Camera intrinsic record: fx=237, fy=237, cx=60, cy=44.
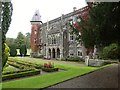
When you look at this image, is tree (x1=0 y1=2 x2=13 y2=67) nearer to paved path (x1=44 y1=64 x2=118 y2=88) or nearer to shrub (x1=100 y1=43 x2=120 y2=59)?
paved path (x1=44 y1=64 x2=118 y2=88)

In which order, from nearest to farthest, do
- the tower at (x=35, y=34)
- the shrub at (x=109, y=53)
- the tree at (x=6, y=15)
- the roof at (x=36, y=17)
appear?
1. the tree at (x=6, y=15)
2. the shrub at (x=109, y=53)
3. the tower at (x=35, y=34)
4. the roof at (x=36, y=17)

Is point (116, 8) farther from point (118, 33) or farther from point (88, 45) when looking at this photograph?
point (88, 45)

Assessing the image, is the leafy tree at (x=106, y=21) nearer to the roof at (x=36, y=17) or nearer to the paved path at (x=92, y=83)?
the paved path at (x=92, y=83)

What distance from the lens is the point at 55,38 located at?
52719 millimetres

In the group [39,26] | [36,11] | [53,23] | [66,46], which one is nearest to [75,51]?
[66,46]

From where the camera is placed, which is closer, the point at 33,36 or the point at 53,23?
the point at 53,23

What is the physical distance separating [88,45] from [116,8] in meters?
4.61

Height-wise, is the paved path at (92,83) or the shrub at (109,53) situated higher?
the shrub at (109,53)

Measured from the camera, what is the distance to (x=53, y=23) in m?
55.5

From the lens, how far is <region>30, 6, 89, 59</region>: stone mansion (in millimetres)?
46188

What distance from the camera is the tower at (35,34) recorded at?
62.4 meters

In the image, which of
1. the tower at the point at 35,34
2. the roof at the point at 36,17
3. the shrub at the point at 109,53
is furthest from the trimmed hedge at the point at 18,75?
the roof at the point at 36,17

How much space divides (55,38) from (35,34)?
12740mm

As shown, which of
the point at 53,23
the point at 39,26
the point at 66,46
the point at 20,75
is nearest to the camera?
the point at 20,75
